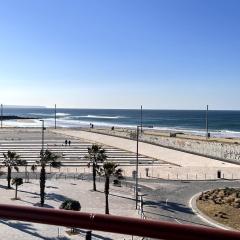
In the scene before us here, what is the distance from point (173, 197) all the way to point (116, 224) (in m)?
39.3

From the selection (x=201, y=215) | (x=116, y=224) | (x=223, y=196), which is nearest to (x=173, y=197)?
(x=223, y=196)

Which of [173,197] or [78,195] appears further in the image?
[173,197]

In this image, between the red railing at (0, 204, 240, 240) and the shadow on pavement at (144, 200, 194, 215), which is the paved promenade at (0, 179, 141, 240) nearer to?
the shadow on pavement at (144, 200, 194, 215)

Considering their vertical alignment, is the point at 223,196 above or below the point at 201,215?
above

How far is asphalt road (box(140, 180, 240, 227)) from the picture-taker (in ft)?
109

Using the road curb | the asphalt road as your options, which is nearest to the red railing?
the road curb

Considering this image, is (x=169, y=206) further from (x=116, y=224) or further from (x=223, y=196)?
(x=116, y=224)

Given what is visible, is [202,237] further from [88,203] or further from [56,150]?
[56,150]

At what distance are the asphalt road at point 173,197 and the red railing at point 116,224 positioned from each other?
2800cm

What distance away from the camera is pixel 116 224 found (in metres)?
2.30

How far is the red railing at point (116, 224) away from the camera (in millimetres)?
2135

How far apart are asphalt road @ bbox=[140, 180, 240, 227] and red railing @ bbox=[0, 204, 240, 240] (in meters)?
28.0

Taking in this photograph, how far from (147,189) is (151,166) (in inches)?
627

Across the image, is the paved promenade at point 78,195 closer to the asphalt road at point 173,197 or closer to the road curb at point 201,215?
the asphalt road at point 173,197
